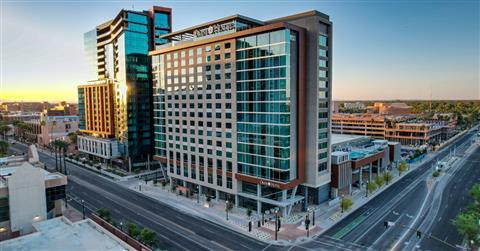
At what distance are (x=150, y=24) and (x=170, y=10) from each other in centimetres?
1000

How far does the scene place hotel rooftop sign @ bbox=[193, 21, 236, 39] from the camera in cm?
6926

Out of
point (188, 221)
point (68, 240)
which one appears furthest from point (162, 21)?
point (68, 240)

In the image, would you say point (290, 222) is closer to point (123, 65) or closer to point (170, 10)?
point (123, 65)

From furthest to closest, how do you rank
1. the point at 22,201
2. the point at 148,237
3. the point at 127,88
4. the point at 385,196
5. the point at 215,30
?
the point at 127,88
the point at 385,196
the point at 215,30
the point at 22,201
the point at 148,237

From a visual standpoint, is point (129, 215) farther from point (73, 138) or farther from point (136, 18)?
point (73, 138)

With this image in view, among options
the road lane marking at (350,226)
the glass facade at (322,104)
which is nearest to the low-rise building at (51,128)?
the glass facade at (322,104)

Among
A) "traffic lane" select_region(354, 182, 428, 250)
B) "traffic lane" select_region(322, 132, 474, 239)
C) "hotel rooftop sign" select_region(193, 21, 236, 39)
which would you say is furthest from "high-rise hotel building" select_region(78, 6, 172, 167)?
"traffic lane" select_region(354, 182, 428, 250)

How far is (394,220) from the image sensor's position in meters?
61.1

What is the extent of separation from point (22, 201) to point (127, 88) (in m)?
62.6

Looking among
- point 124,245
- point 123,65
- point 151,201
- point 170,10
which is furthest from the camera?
point 170,10

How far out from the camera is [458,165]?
365 feet

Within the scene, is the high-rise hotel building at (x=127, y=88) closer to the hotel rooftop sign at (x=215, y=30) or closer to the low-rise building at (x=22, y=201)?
the hotel rooftop sign at (x=215, y=30)

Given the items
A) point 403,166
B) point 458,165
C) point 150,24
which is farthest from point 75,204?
point 458,165

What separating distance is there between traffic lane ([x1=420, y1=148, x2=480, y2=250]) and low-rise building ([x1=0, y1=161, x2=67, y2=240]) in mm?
63024
